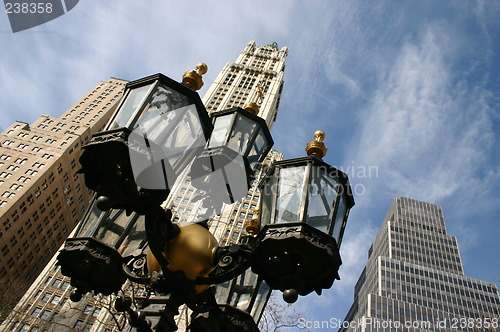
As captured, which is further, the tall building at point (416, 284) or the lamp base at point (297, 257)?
the tall building at point (416, 284)

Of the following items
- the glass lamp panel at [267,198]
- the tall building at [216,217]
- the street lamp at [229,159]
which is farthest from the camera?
the tall building at [216,217]

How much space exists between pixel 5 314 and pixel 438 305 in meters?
73.6

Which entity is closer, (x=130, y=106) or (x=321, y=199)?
(x=321, y=199)

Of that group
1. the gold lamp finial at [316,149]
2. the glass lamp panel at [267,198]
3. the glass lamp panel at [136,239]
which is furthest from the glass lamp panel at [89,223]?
the gold lamp finial at [316,149]

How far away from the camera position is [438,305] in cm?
7325

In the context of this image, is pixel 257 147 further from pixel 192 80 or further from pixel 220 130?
pixel 192 80

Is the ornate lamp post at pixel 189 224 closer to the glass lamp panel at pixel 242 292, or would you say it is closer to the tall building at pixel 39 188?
the glass lamp panel at pixel 242 292

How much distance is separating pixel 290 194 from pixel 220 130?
3.86 ft

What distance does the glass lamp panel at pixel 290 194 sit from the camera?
10.8 feet

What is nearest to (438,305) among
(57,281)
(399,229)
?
(399,229)

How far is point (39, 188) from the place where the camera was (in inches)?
2212

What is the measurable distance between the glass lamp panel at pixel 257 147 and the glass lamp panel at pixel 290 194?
19.9 inches

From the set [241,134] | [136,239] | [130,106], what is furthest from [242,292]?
[130,106]

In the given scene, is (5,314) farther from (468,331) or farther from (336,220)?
(468,331)
